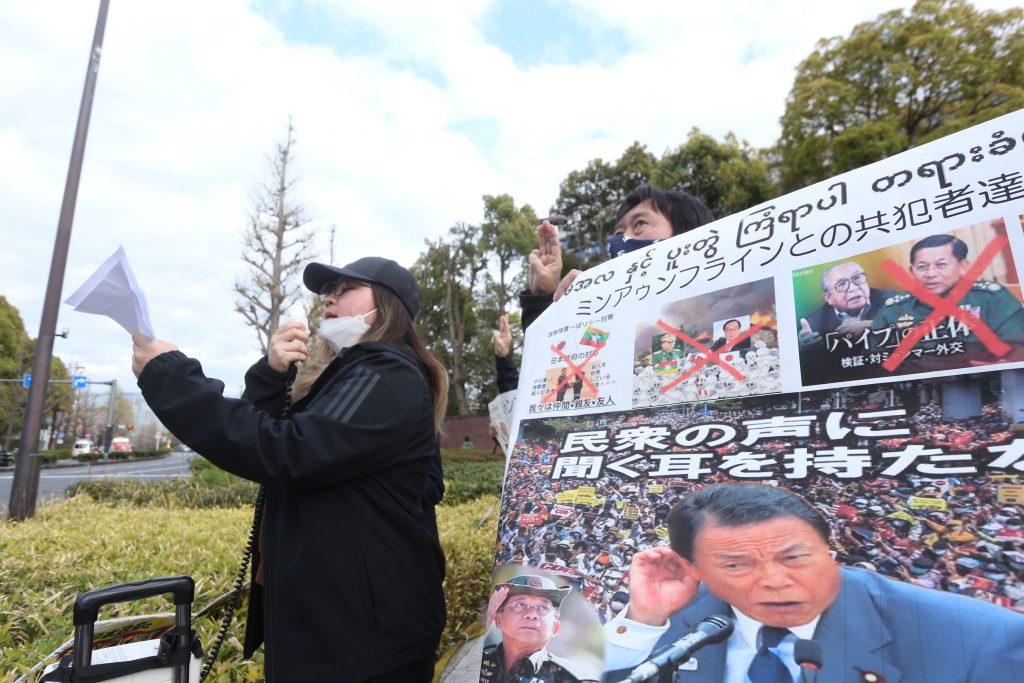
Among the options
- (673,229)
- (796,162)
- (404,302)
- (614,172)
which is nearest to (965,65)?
(796,162)

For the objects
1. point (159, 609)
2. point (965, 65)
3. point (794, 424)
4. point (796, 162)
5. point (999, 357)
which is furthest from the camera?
point (796, 162)

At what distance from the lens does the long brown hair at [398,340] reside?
5.96ft

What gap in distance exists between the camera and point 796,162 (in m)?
14.1

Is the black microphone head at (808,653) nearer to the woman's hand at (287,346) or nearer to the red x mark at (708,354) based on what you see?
the red x mark at (708,354)

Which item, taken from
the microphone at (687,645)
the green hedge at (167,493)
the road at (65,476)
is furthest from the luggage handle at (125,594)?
the road at (65,476)

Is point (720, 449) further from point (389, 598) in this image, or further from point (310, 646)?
point (310, 646)

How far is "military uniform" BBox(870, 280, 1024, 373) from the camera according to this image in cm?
83

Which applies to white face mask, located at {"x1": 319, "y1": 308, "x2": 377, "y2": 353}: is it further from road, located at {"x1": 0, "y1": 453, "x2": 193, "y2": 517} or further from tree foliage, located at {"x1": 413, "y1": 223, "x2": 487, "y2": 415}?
tree foliage, located at {"x1": 413, "y1": 223, "x2": 487, "y2": 415}

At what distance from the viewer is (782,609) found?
33.2 inches

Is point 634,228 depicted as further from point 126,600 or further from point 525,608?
point 126,600

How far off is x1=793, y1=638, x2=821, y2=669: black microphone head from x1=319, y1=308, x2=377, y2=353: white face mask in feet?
4.60

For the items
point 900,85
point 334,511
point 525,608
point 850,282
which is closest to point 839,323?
point 850,282

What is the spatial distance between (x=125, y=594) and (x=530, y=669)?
36.0 inches

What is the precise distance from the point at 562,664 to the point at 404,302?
48.3 inches
